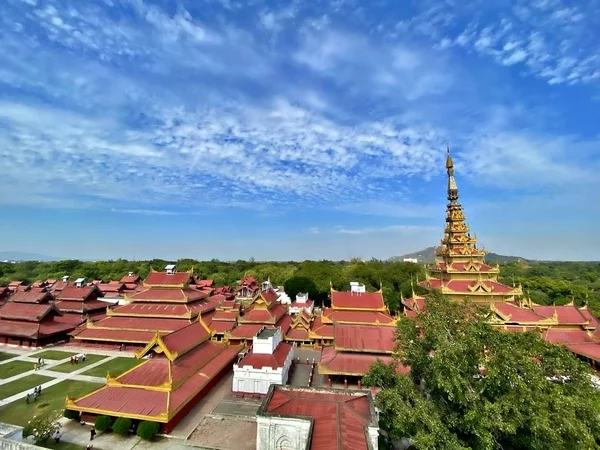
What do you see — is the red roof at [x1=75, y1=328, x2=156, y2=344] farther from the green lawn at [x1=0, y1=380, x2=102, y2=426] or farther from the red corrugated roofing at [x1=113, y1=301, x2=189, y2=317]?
the green lawn at [x1=0, y1=380, x2=102, y2=426]

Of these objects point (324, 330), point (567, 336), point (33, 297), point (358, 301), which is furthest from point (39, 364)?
point (567, 336)

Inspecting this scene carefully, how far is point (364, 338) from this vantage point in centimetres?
2100

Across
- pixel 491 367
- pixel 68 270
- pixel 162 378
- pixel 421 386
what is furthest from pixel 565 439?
pixel 68 270

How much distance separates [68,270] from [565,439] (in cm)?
10335

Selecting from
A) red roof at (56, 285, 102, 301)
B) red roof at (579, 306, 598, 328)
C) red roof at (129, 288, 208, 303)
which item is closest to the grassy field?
red roof at (129, 288, 208, 303)

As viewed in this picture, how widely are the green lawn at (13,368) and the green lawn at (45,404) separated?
5016 mm

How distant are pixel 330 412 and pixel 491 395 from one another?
5.80 metres

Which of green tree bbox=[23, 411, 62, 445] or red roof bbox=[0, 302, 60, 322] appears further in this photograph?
red roof bbox=[0, 302, 60, 322]

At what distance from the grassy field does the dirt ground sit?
11.7 meters

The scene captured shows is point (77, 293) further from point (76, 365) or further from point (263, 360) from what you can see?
point (263, 360)

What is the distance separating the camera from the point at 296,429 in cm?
1156

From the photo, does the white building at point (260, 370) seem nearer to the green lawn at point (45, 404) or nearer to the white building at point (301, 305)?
the green lawn at point (45, 404)

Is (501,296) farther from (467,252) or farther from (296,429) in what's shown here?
(296,429)

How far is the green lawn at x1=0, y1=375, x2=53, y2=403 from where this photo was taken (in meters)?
19.8
